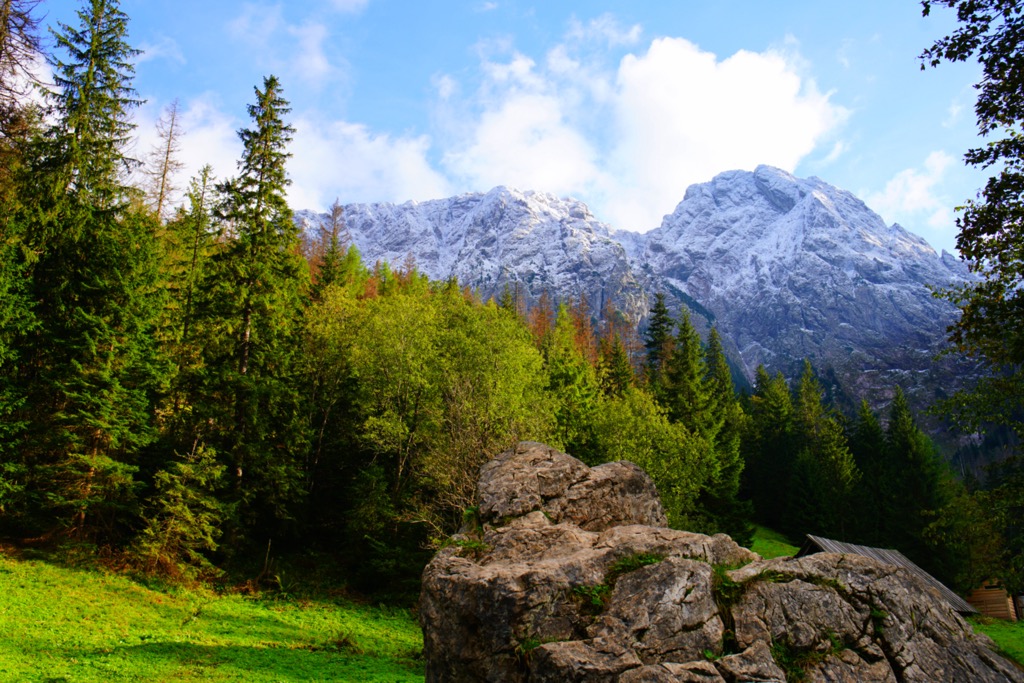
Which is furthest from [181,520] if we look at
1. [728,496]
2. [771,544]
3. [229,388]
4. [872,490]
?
[872,490]

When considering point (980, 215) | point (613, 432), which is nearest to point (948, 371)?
point (613, 432)

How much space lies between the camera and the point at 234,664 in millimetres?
16328

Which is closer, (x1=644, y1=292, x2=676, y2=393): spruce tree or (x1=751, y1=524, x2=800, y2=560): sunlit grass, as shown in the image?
(x1=751, y1=524, x2=800, y2=560): sunlit grass

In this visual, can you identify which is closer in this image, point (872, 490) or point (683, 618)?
point (683, 618)

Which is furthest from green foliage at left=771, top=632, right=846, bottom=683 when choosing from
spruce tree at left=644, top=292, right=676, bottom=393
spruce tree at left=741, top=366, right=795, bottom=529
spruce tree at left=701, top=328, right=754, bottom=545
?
spruce tree at left=741, top=366, right=795, bottom=529

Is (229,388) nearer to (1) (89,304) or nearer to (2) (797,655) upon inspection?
(1) (89,304)

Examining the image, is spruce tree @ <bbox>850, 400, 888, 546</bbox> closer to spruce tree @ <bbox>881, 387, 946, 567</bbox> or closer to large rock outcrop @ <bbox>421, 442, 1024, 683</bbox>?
spruce tree @ <bbox>881, 387, 946, 567</bbox>

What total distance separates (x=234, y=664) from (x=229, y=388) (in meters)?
14.7

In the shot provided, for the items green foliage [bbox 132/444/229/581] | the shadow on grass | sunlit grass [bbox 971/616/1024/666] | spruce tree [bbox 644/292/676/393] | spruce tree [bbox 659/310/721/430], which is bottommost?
sunlit grass [bbox 971/616/1024/666]

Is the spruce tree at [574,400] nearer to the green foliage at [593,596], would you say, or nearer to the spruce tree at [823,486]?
the green foliage at [593,596]

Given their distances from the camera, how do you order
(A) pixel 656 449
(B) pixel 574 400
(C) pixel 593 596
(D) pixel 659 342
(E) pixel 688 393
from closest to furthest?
(C) pixel 593 596
(B) pixel 574 400
(A) pixel 656 449
(E) pixel 688 393
(D) pixel 659 342

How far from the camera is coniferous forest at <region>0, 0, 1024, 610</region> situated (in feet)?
73.3

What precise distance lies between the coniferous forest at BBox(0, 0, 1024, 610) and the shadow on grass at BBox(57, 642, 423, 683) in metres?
7.58

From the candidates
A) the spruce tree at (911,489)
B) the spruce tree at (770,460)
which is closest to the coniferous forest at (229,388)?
the spruce tree at (911,489)
